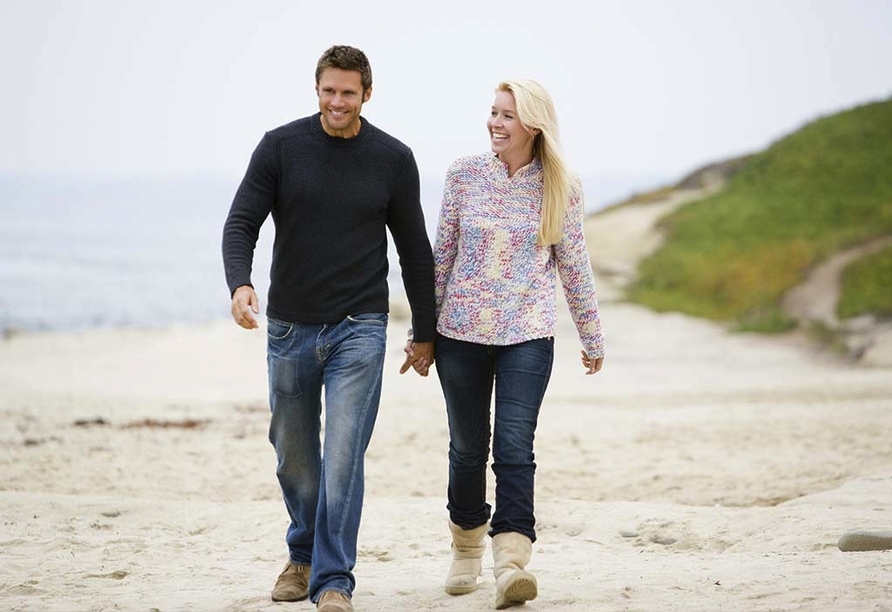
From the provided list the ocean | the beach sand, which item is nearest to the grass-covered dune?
the beach sand

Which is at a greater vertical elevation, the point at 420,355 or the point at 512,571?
the point at 420,355

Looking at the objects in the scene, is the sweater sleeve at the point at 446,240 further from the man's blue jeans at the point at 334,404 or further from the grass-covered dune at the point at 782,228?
the grass-covered dune at the point at 782,228

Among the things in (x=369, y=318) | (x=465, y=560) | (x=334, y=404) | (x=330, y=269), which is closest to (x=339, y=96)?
(x=330, y=269)

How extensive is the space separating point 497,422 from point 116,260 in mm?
48935

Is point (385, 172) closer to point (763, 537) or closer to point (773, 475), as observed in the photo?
point (763, 537)

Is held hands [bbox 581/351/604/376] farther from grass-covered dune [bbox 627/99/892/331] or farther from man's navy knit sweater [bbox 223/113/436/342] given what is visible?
grass-covered dune [bbox 627/99/892/331]

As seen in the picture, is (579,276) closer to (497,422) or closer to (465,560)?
(497,422)

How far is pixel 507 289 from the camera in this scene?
515 cm

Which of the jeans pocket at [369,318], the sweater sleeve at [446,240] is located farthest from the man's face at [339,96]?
the jeans pocket at [369,318]

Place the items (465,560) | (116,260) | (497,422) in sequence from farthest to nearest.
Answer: (116,260) → (465,560) → (497,422)

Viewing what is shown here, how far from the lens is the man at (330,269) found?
493cm

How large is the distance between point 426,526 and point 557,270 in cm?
272

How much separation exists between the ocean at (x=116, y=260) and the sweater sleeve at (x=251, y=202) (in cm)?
449

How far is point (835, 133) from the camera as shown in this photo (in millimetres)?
40469
